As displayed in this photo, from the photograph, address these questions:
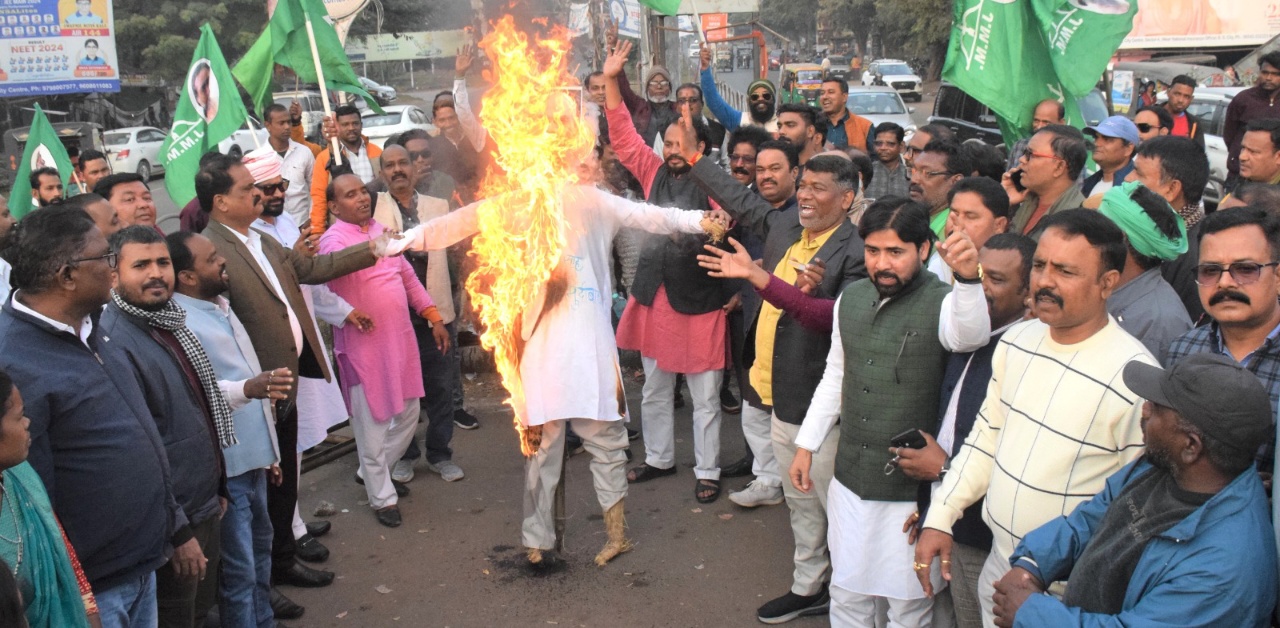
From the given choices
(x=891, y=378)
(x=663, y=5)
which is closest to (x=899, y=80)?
(x=663, y=5)

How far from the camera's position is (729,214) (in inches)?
224

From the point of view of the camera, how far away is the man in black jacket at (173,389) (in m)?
3.66

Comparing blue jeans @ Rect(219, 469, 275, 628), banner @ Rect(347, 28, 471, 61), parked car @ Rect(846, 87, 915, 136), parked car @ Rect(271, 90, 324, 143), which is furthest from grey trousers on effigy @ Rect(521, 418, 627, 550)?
parked car @ Rect(271, 90, 324, 143)

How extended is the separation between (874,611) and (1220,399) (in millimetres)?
2085

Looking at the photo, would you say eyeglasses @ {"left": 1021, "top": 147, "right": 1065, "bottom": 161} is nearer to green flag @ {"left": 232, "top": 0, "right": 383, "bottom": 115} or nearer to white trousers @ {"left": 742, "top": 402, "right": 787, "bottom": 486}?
white trousers @ {"left": 742, "top": 402, "right": 787, "bottom": 486}

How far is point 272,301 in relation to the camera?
4.99 metres

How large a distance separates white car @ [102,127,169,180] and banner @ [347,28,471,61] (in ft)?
19.5

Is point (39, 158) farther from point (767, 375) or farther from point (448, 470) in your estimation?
point (767, 375)

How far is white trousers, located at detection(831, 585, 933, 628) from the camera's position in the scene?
3.94 m

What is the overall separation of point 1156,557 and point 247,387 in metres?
3.46

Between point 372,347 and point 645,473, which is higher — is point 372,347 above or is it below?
above

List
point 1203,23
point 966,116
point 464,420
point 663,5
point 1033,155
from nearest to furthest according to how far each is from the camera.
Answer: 1. point 1033,155
2. point 464,420
3. point 663,5
4. point 966,116
5. point 1203,23

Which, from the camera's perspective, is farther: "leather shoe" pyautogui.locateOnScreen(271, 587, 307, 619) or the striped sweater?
"leather shoe" pyautogui.locateOnScreen(271, 587, 307, 619)

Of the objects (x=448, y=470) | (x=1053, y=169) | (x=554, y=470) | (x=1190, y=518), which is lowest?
(x=448, y=470)
